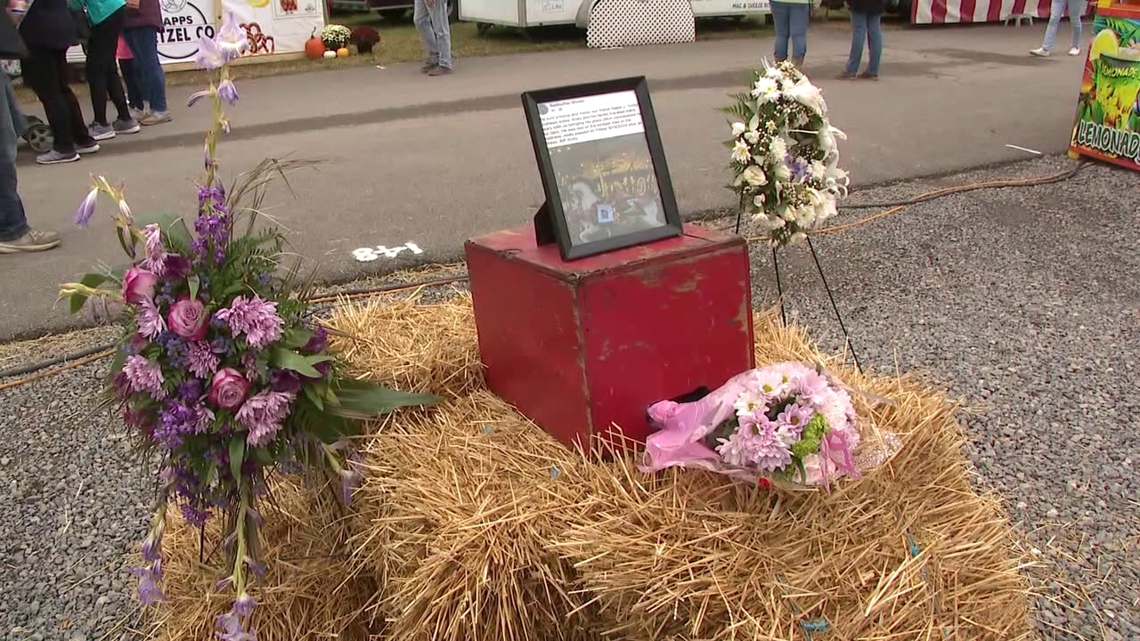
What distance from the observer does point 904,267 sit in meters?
4.57

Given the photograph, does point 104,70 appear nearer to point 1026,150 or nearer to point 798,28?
point 798,28

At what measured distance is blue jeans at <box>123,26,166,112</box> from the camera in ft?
26.1

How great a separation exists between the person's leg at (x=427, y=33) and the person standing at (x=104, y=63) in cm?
349

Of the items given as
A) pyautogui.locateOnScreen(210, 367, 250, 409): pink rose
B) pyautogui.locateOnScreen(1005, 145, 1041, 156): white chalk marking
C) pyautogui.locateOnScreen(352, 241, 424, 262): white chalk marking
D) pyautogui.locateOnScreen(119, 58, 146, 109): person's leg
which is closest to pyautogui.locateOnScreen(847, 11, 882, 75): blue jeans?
pyautogui.locateOnScreen(1005, 145, 1041, 156): white chalk marking

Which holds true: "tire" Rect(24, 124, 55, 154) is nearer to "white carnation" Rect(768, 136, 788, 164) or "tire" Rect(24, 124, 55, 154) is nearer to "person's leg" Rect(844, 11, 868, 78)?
"white carnation" Rect(768, 136, 788, 164)

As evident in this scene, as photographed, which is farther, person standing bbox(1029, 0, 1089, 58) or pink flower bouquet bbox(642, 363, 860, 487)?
person standing bbox(1029, 0, 1089, 58)

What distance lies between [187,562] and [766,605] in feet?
4.77

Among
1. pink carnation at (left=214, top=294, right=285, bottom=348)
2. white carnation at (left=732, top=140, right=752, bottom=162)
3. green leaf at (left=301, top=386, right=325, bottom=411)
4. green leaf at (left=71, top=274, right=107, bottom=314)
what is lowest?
green leaf at (left=301, top=386, right=325, bottom=411)

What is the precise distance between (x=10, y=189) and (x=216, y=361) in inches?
159

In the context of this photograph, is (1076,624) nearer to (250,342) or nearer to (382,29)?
(250,342)

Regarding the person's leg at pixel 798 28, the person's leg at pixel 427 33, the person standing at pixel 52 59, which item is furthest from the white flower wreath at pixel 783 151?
the person's leg at pixel 427 33

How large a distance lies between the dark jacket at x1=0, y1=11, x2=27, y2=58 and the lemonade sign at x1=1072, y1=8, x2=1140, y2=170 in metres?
7.02

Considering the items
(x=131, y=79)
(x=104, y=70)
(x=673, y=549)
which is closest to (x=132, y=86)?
(x=131, y=79)

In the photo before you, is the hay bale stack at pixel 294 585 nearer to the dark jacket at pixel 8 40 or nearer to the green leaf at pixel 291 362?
the green leaf at pixel 291 362
